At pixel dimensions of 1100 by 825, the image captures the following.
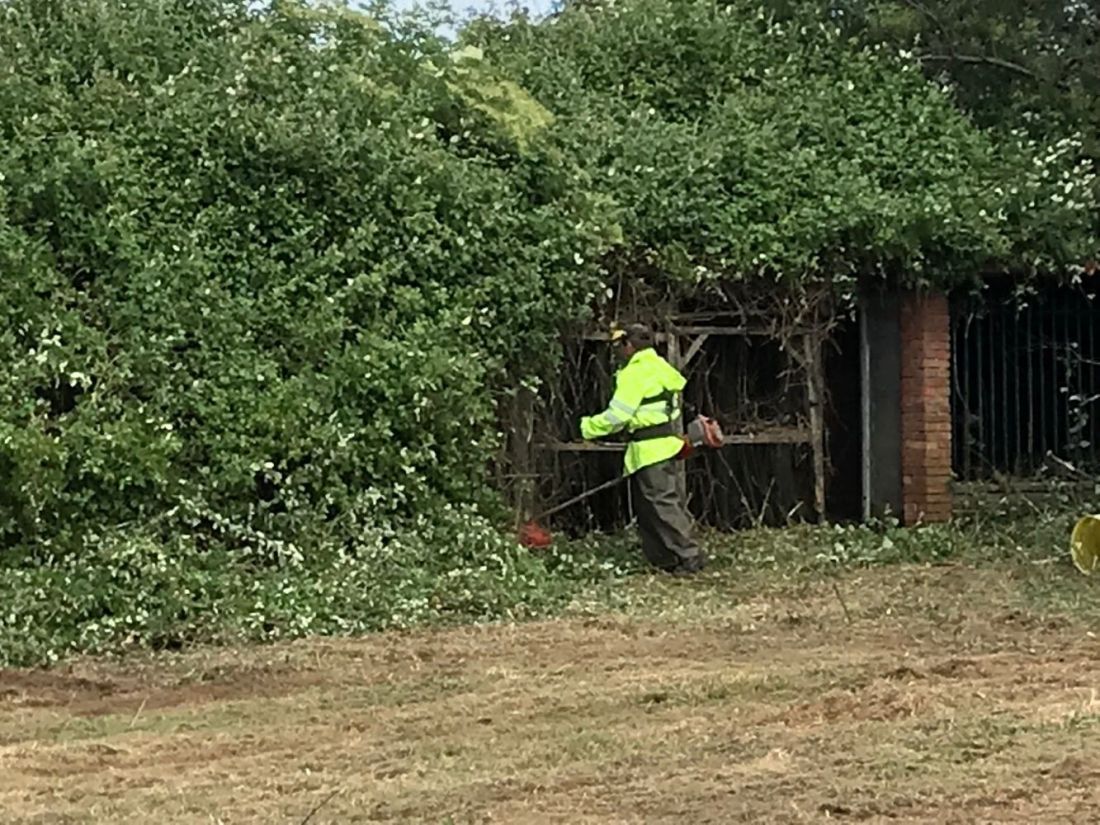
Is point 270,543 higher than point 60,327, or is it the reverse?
point 60,327

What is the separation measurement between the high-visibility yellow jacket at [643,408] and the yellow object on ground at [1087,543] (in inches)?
112

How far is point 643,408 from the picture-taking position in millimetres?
11719

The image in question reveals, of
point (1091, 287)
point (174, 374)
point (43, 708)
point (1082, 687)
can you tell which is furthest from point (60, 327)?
point (1091, 287)

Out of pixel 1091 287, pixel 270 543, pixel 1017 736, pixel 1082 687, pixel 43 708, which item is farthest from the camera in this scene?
pixel 1091 287

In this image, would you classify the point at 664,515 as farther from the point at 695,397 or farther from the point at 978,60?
the point at 978,60

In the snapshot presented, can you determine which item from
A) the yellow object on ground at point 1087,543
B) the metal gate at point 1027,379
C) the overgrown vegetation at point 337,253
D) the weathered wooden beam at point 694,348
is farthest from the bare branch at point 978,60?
the yellow object on ground at point 1087,543

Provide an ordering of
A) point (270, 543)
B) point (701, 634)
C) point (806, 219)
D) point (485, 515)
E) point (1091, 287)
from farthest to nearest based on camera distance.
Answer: point (1091, 287) < point (806, 219) < point (485, 515) < point (270, 543) < point (701, 634)

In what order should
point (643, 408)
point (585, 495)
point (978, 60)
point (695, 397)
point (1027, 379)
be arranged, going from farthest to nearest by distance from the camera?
A: point (978, 60)
point (1027, 379)
point (695, 397)
point (585, 495)
point (643, 408)

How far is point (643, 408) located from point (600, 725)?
16.7 feet

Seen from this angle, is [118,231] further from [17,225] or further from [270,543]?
[270,543]

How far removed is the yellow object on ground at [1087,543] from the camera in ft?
37.1

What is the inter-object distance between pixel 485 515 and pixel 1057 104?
290 inches

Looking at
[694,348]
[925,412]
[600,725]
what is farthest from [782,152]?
[600,725]

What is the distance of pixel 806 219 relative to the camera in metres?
13.3
